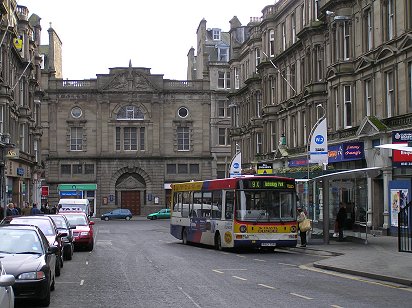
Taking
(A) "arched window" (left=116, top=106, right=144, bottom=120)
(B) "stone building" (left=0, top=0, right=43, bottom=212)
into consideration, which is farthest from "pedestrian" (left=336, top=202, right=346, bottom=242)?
(A) "arched window" (left=116, top=106, right=144, bottom=120)

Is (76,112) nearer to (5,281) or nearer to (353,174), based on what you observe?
(353,174)

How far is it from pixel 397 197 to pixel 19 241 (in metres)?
21.8

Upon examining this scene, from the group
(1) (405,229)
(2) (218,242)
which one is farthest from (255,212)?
(1) (405,229)

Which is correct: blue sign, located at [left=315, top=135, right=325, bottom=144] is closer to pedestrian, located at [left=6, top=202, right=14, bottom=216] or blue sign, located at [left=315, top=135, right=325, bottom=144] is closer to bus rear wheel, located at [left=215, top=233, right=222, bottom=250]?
bus rear wheel, located at [left=215, top=233, right=222, bottom=250]

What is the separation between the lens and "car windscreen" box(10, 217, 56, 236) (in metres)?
19.9

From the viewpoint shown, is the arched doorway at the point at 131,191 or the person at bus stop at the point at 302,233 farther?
the arched doorway at the point at 131,191

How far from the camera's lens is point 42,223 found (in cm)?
2053

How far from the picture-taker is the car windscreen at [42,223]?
65.4 ft

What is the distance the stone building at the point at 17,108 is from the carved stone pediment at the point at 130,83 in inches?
585

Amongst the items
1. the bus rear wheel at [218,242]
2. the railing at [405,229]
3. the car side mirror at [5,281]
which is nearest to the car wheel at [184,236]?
the bus rear wheel at [218,242]

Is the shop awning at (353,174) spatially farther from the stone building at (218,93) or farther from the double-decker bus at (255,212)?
the stone building at (218,93)

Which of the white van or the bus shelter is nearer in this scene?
the bus shelter

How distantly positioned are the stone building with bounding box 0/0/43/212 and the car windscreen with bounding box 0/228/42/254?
27069mm

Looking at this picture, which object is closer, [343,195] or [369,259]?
[369,259]
